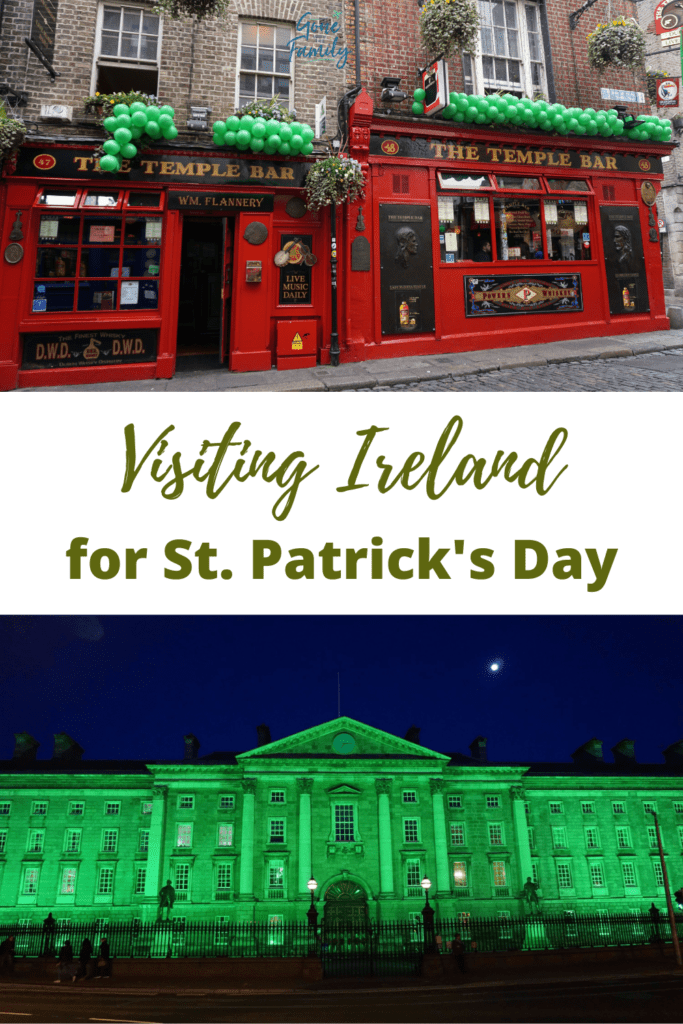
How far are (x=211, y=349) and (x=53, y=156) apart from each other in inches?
187

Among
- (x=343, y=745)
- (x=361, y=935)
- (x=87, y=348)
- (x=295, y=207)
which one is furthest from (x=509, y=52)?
(x=361, y=935)

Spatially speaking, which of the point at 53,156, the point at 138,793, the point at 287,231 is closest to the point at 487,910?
the point at 138,793

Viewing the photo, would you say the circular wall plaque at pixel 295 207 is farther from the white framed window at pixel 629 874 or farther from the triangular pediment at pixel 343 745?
the white framed window at pixel 629 874

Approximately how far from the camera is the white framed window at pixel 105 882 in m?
16.6

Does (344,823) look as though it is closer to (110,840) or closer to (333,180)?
(110,840)

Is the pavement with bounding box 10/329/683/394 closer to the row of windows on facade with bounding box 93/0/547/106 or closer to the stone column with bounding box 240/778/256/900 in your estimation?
the row of windows on facade with bounding box 93/0/547/106

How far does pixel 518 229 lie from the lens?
13.4 metres

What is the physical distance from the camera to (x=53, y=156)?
35.5ft

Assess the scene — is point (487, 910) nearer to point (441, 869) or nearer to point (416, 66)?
point (441, 869)

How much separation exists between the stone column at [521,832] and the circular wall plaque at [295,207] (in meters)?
17.8

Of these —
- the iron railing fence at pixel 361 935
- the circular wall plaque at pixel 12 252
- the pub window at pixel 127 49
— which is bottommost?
the iron railing fence at pixel 361 935

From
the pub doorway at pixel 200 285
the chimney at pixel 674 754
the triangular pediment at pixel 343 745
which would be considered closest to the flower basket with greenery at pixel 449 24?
the pub doorway at pixel 200 285

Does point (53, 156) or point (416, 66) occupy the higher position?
point (416, 66)

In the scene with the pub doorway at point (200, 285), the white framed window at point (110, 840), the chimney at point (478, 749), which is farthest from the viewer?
the chimney at point (478, 749)
